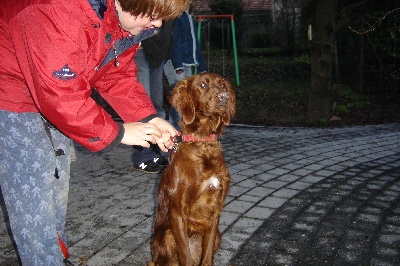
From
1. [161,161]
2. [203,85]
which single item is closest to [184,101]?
[203,85]

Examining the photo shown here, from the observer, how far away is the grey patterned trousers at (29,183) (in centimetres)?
195

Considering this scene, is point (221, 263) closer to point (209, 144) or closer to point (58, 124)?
point (209, 144)

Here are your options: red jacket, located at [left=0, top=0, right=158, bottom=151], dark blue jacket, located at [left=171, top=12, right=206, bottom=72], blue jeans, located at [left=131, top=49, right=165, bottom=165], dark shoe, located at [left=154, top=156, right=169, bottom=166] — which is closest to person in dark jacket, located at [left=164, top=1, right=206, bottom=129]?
dark blue jacket, located at [left=171, top=12, right=206, bottom=72]

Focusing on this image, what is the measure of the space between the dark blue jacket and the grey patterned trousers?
3550 mm

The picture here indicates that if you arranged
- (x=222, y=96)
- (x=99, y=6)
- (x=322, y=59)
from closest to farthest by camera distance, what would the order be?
(x=99, y=6) → (x=222, y=96) → (x=322, y=59)

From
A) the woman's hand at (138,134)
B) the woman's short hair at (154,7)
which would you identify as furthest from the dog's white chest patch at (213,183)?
the woman's short hair at (154,7)

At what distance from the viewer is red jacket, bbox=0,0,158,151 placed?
5.44 ft

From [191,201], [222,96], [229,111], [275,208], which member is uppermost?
[222,96]

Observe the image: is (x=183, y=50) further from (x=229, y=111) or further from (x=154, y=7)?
(x=154, y=7)

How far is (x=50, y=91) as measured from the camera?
5.54 ft

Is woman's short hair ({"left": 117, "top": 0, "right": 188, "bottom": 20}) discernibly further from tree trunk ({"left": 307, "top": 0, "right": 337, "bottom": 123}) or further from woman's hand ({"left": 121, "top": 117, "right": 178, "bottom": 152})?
tree trunk ({"left": 307, "top": 0, "right": 337, "bottom": 123})

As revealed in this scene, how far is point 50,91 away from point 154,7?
53 centimetres

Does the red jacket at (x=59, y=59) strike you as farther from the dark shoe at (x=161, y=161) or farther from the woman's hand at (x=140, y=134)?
the dark shoe at (x=161, y=161)

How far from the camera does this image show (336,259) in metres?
3.01
